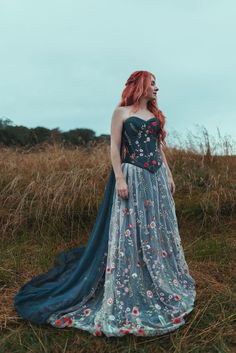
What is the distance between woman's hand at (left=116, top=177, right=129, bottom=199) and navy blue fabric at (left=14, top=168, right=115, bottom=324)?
0.20 m

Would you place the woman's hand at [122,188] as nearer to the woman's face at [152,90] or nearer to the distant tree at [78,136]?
the woman's face at [152,90]

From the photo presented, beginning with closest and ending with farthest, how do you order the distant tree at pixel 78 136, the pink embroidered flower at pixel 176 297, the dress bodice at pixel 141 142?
the pink embroidered flower at pixel 176 297 < the dress bodice at pixel 141 142 < the distant tree at pixel 78 136

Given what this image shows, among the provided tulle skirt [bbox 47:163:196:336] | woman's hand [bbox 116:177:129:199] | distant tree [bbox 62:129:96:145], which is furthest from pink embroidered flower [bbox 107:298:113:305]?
distant tree [bbox 62:129:96:145]

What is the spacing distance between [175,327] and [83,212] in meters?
2.07

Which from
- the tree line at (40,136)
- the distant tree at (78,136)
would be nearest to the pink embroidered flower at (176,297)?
the tree line at (40,136)

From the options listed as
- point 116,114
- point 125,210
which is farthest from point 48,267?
point 116,114

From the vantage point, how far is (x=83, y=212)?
440 centimetres

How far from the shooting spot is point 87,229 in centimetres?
434

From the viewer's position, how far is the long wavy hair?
2.85 m

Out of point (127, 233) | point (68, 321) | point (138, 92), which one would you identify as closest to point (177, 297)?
point (127, 233)

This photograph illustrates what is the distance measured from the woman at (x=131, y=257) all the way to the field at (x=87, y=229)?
0.33 ft

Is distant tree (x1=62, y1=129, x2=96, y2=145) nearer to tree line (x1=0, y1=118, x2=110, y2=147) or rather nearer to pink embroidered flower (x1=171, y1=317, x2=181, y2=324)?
tree line (x1=0, y1=118, x2=110, y2=147)

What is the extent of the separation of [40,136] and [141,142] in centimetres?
435

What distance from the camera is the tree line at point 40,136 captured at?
21.8ft
